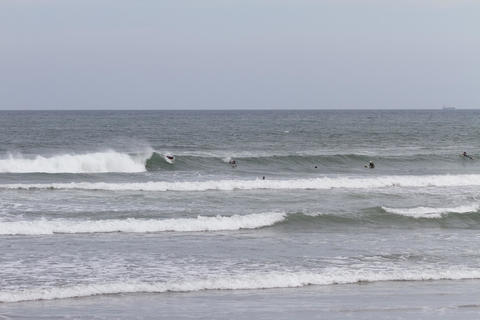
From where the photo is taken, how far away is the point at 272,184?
31.8 metres

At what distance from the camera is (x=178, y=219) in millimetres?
22625

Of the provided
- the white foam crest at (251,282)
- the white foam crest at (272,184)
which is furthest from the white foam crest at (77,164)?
the white foam crest at (251,282)

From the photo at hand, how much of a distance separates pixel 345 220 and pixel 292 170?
18043 mm

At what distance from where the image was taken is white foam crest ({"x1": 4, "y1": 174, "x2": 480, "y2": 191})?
30.0 meters

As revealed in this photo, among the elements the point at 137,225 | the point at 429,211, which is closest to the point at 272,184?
the point at 429,211

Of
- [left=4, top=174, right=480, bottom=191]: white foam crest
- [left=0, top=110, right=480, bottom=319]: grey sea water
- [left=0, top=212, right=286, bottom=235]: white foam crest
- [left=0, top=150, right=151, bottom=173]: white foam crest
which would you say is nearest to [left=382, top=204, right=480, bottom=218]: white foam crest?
[left=0, top=110, right=480, bottom=319]: grey sea water

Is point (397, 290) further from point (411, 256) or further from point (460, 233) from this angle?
point (460, 233)

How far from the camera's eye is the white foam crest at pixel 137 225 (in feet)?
68.0

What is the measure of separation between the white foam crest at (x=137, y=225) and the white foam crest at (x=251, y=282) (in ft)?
20.9

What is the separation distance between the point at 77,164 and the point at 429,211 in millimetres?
22354

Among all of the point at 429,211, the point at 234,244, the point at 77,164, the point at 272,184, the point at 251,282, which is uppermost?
the point at 77,164

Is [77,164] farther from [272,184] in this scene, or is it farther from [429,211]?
[429,211]

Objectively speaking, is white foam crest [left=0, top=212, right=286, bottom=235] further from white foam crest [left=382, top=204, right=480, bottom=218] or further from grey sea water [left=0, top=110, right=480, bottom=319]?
white foam crest [left=382, top=204, right=480, bottom=218]

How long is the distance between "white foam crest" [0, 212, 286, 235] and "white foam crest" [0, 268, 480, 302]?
636cm
